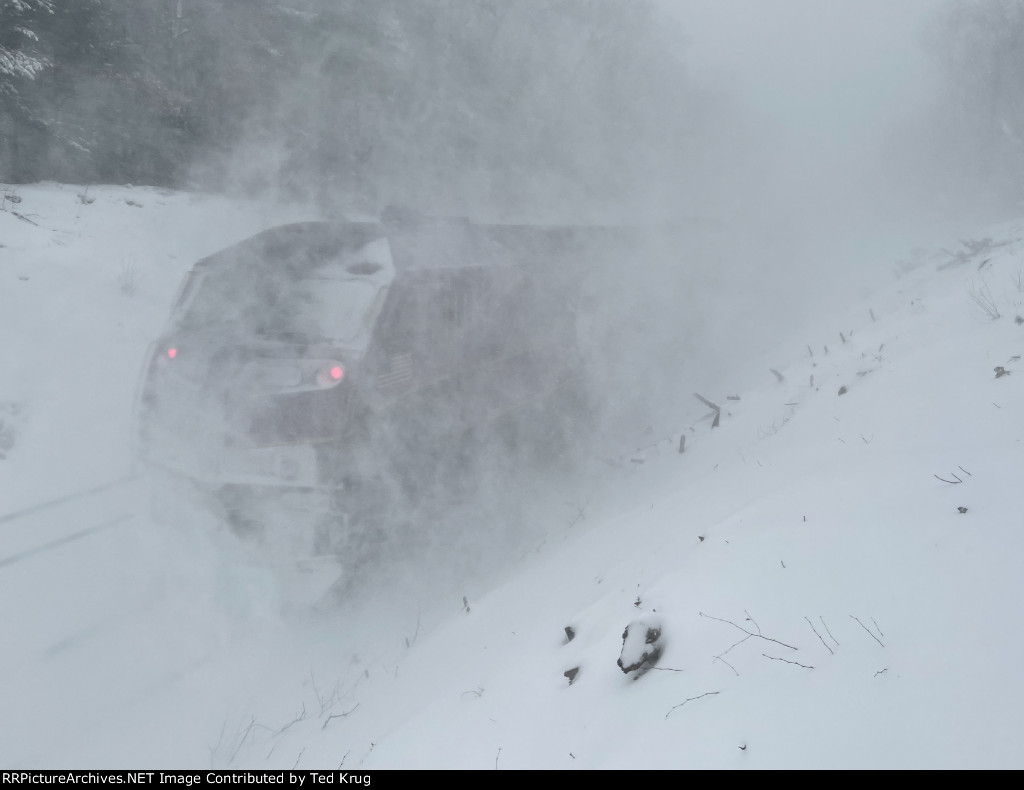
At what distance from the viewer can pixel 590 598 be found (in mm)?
2658

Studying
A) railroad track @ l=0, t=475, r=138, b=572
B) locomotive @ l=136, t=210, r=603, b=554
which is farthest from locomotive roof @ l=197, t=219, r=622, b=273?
railroad track @ l=0, t=475, r=138, b=572

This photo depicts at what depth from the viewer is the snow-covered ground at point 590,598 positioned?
1.45 meters

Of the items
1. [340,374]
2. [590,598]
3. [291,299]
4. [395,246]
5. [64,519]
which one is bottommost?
[64,519]

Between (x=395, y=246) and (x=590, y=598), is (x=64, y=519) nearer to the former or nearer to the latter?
(x=395, y=246)

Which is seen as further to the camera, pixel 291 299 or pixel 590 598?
pixel 291 299

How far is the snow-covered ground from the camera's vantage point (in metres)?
1.45

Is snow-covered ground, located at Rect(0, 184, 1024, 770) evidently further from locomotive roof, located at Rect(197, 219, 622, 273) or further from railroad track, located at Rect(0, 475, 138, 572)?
locomotive roof, located at Rect(197, 219, 622, 273)

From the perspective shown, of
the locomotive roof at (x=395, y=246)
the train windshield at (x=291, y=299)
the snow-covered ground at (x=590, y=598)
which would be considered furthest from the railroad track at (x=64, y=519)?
the locomotive roof at (x=395, y=246)

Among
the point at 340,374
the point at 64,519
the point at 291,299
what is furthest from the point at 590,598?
the point at 64,519

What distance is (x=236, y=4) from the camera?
8234mm

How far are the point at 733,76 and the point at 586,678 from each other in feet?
64.0

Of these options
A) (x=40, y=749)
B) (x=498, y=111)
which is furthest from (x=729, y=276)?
(x=40, y=749)

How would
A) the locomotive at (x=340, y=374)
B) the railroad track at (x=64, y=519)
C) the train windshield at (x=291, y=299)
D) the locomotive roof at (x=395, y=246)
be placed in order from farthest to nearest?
1. the locomotive roof at (x=395, y=246)
2. the train windshield at (x=291, y=299)
3. the railroad track at (x=64, y=519)
4. the locomotive at (x=340, y=374)

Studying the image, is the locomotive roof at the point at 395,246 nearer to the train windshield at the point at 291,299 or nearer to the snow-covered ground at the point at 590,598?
the train windshield at the point at 291,299
